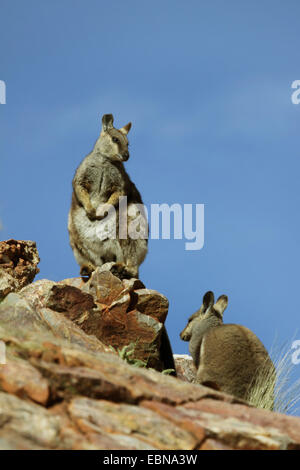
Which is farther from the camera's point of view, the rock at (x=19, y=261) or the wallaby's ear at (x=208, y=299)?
the rock at (x=19, y=261)

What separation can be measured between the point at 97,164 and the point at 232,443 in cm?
876

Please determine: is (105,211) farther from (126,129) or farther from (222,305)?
(222,305)

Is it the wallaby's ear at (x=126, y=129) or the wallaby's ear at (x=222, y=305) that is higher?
the wallaby's ear at (x=126, y=129)

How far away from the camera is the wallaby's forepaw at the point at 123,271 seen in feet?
41.4

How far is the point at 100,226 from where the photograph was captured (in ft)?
43.5

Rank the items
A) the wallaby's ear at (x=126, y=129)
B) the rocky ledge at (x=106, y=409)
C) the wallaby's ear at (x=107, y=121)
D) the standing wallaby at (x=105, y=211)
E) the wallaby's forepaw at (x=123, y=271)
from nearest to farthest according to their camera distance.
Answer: the rocky ledge at (x=106, y=409), the wallaby's forepaw at (x=123, y=271), the standing wallaby at (x=105, y=211), the wallaby's ear at (x=107, y=121), the wallaby's ear at (x=126, y=129)

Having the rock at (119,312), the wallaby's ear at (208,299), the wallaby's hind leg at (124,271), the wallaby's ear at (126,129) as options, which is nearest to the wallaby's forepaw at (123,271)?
the wallaby's hind leg at (124,271)

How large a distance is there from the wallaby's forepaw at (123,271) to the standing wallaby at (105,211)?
0.04 meters

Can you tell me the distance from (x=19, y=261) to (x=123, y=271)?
8.19ft

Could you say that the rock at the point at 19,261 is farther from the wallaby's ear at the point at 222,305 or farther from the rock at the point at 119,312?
the wallaby's ear at the point at 222,305

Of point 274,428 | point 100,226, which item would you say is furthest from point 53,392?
point 100,226

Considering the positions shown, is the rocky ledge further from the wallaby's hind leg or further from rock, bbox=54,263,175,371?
the wallaby's hind leg

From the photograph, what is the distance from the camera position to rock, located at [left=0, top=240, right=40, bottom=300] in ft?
44.3

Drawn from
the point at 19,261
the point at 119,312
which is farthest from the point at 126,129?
the point at 119,312
